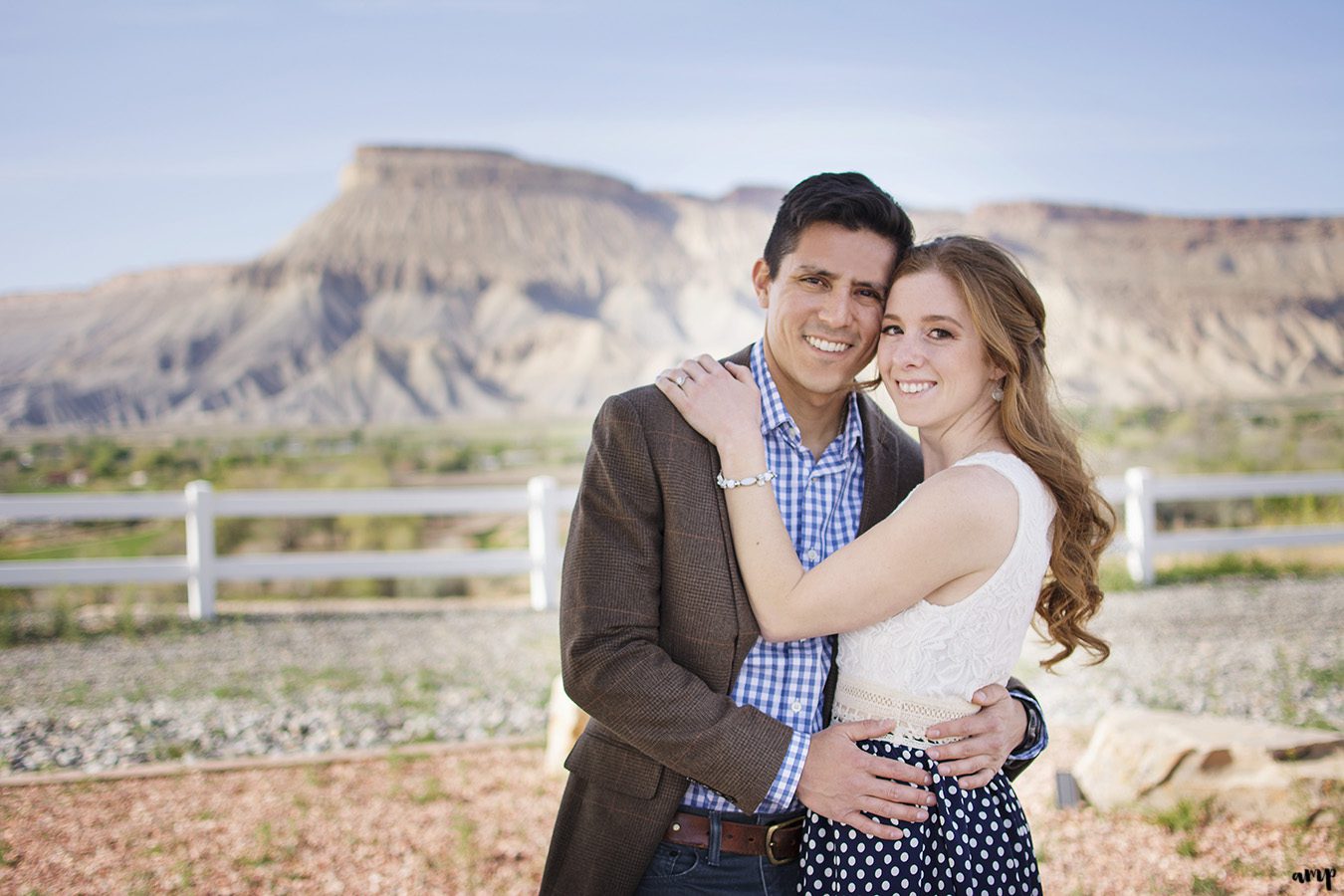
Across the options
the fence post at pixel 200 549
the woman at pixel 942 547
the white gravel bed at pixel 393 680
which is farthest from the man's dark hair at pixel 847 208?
the fence post at pixel 200 549

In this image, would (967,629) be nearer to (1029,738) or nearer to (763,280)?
(1029,738)

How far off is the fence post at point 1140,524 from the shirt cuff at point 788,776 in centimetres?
962

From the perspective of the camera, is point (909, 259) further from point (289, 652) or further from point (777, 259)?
point (289, 652)

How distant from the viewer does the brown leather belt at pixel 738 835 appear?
7.23ft

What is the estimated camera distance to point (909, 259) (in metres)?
2.40

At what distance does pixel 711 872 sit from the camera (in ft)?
7.23

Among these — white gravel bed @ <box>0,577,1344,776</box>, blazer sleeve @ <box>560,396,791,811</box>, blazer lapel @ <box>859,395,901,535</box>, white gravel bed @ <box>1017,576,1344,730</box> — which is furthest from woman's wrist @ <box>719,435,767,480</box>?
white gravel bed @ <box>0,577,1344,776</box>

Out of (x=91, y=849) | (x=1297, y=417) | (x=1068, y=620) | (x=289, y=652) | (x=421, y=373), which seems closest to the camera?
(x=1068, y=620)

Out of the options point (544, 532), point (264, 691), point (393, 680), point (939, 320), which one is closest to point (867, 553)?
point (939, 320)

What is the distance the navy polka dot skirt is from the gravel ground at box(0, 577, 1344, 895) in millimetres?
2285

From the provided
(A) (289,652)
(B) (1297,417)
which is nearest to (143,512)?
(A) (289,652)

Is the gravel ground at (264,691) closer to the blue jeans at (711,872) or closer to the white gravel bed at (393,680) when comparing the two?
the white gravel bed at (393,680)

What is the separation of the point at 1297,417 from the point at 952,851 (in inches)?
2176

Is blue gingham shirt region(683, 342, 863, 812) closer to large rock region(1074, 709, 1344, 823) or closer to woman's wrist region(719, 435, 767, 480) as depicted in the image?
woman's wrist region(719, 435, 767, 480)
